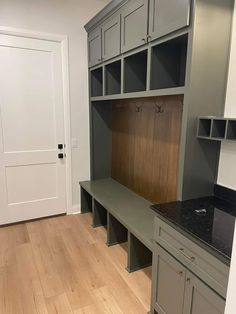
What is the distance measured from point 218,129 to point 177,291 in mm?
1117

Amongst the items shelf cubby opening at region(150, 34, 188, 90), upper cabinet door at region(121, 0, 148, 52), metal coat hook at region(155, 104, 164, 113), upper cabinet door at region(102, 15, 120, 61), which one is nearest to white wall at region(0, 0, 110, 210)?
upper cabinet door at region(102, 15, 120, 61)

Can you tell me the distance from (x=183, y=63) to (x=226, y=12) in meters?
0.52

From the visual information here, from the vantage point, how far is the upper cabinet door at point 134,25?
6.40 feet

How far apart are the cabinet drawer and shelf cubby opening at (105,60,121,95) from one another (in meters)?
1.84

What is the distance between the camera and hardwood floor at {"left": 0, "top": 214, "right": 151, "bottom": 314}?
1.88m

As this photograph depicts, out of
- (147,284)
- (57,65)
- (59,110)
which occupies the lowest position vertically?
(147,284)

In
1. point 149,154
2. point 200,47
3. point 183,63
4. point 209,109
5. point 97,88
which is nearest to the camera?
point 200,47

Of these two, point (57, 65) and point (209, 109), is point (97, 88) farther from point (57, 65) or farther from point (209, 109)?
point (209, 109)

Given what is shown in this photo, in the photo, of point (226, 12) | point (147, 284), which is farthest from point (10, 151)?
point (226, 12)

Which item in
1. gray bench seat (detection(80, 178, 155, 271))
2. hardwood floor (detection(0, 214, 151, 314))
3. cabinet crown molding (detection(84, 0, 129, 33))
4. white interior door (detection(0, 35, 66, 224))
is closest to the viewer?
hardwood floor (detection(0, 214, 151, 314))

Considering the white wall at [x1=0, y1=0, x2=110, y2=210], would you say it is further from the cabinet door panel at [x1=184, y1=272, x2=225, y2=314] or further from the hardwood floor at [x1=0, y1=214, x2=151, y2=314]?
the cabinet door panel at [x1=184, y1=272, x2=225, y2=314]

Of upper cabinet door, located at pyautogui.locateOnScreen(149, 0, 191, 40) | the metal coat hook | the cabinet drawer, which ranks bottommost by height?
the cabinet drawer

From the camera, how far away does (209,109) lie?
1725mm

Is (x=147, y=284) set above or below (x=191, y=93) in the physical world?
below
